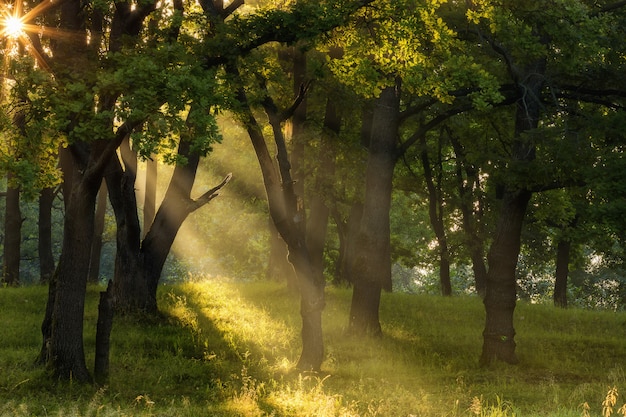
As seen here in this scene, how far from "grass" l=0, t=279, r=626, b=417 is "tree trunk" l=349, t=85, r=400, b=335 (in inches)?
32.3

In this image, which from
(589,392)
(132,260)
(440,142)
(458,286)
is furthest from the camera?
(458,286)

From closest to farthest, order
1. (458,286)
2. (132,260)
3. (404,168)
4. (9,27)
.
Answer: (9,27)
(132,260)
(404,168)
(458,286)

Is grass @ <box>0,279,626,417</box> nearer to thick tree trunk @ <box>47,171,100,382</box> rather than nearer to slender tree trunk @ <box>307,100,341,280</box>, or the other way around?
thick tree trunk @ <box>47,171,100,382</box>

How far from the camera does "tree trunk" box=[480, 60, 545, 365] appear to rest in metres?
18.5

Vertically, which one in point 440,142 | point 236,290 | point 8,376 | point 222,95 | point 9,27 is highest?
point 440,142

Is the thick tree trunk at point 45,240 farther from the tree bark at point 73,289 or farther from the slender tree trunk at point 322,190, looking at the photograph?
the tree bark at point 73,289

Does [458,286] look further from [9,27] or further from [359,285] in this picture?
[9,27]

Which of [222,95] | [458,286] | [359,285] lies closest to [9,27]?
[222,95]

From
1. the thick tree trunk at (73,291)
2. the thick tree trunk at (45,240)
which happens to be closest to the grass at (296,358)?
the thick tree trunk at (73,291)

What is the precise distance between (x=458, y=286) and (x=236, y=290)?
43.3 metres

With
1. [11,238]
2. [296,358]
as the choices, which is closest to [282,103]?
[296,358]

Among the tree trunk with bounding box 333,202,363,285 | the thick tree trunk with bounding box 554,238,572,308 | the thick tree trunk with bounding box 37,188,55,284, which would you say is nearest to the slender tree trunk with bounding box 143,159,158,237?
the thick tree trunk with bounding box 37,188,55,284

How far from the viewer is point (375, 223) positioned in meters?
20.5

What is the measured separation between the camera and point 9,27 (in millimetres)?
12953
